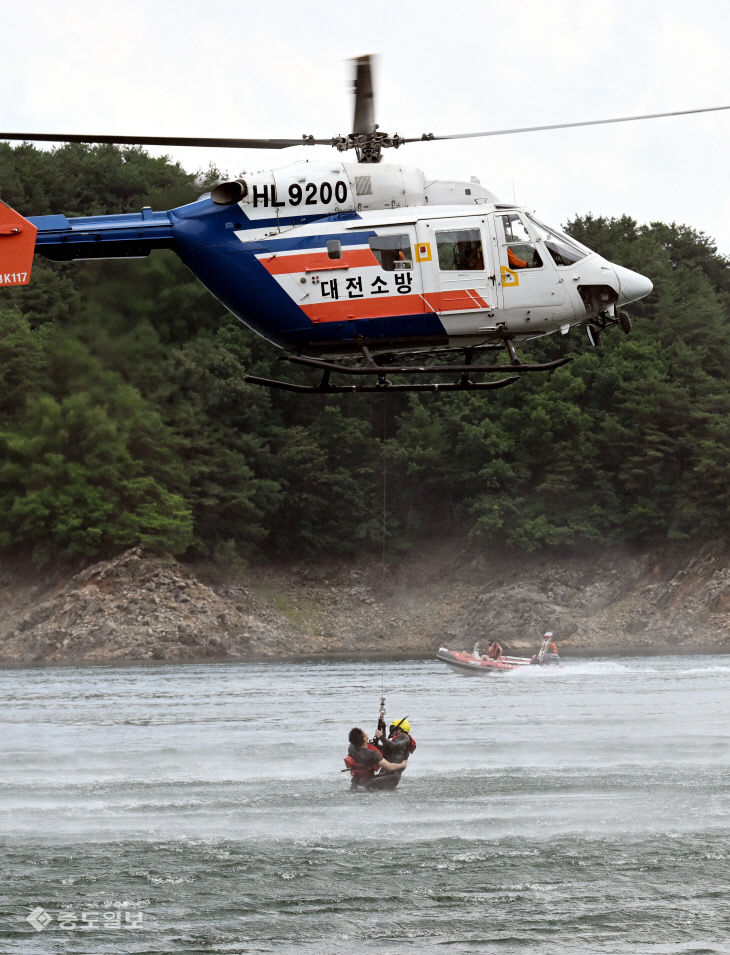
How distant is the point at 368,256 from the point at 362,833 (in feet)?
33.0

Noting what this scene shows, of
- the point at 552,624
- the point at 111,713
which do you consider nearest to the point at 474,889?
the point at 111,713

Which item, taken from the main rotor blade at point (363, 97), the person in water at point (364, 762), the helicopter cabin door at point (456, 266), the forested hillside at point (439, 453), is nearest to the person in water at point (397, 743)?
the person in water at point (364, 762)

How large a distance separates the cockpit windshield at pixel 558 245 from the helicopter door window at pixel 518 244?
0.17 meters

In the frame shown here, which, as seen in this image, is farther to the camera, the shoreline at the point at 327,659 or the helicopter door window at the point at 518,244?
the shoreline at the point at 327,659

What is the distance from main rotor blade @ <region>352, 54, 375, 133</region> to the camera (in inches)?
645

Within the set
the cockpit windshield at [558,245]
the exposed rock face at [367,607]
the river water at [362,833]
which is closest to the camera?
the cockpit windshield at [558,245]

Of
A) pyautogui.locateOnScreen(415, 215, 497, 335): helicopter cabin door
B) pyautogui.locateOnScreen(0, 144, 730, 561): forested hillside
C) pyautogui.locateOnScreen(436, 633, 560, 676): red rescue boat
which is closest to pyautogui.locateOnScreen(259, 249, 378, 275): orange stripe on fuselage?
pyautogui.locateOnScreen(415, 215, 497, 335): helicopter cabin door

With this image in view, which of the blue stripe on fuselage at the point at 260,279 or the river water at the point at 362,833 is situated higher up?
the blue stripe on fuselage at the point at 260,279

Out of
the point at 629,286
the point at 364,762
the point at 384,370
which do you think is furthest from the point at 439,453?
the point at 384,370

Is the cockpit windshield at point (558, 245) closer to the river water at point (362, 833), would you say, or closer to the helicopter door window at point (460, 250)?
the helicopter door window at point (460, 250)

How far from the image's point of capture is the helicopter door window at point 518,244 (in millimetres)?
17891

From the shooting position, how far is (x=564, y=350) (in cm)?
8162

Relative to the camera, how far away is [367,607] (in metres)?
72.1

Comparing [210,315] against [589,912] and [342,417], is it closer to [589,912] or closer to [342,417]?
[589,912]
